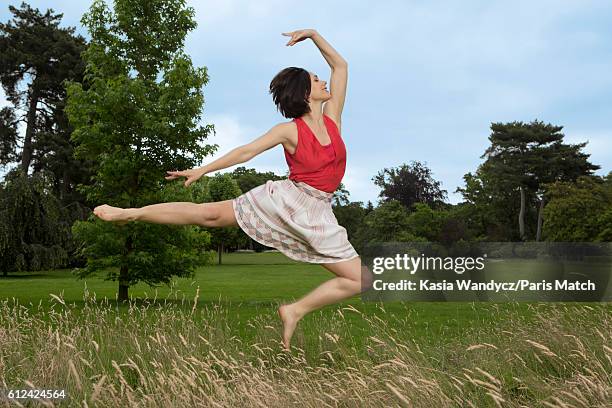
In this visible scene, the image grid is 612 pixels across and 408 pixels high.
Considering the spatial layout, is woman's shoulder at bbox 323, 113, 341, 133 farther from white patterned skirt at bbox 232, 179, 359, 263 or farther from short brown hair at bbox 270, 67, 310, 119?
white patterned skirt at bbox 232, 179, 359, 263

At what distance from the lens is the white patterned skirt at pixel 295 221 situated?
177 inches

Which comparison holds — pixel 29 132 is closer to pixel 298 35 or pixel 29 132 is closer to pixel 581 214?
pixel 581 214

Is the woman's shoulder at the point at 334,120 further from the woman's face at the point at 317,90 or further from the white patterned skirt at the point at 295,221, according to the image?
the white patterned skirt at the point at 295,221

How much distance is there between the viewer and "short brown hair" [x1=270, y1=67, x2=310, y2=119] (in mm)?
4680

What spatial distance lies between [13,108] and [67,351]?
36782 mm

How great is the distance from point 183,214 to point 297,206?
2.29ft

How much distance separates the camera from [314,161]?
4.55 m

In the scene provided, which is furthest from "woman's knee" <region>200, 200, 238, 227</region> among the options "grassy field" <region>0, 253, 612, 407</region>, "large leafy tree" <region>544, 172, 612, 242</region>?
"large leafy tree" <region>544, 172, 612, 242</region>

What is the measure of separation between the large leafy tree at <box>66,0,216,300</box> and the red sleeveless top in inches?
370

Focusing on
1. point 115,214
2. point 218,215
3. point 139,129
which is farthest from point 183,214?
point 139,129

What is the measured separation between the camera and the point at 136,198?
48.0 ft

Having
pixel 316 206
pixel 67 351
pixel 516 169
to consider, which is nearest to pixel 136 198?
pixel 67 351

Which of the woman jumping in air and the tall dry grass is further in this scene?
the woman jumping in air

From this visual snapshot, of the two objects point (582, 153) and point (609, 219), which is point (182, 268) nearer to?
point (609, 219)
